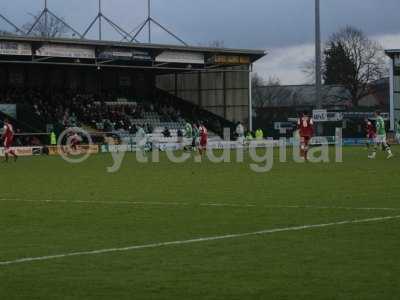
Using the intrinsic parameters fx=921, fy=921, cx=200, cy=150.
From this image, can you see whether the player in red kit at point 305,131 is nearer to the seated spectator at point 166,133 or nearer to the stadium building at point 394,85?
the seated spectator at point 166,133

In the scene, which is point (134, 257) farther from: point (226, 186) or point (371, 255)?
point (226, 186)

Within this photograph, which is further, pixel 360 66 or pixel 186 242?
pixel 360 66

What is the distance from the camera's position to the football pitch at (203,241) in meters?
8.83

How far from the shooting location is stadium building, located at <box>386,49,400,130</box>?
262 feet

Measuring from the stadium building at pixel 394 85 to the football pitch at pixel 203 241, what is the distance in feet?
192

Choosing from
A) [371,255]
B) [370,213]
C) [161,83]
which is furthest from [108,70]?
[371,255]

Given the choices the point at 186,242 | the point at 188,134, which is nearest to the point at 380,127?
the point at 188,134

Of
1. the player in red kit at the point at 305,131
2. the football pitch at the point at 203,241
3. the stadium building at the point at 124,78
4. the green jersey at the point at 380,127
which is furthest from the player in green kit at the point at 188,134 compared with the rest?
the football pitch at the point at 203,241

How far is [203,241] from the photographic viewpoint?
39.1ft

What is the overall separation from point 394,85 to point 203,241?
233 ft

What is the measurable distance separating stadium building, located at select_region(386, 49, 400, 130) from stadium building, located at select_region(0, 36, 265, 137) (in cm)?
1556

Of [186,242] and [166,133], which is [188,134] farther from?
[186,242]

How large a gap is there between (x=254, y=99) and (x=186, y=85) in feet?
203

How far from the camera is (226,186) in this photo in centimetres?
2238
